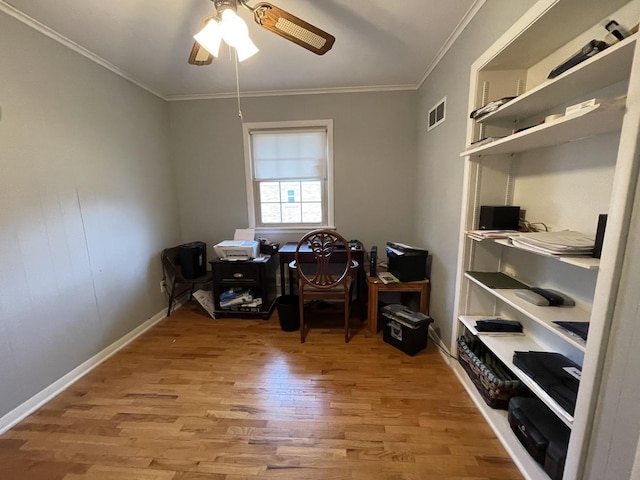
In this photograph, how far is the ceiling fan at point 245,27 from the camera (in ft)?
4.09

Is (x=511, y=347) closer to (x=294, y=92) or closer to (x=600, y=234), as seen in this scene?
(x=600, y=234)

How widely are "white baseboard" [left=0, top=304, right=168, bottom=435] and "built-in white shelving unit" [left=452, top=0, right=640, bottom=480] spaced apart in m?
2.71

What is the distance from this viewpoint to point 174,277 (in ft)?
9.28

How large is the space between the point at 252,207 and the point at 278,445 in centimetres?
229

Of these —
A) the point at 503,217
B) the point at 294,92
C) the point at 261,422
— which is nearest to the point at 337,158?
the point at 294,92

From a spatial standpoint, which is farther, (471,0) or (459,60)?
(459,60)

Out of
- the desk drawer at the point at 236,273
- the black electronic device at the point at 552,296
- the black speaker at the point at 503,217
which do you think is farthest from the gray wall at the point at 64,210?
the black electronic device at the point at 552,296

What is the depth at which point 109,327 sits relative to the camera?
213 centimetres

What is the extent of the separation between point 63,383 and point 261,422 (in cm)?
146

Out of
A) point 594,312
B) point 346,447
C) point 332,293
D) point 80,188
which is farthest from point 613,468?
point 80,188

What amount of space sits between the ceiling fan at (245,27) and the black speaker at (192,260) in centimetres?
193

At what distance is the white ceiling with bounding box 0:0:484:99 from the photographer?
59.7 inches

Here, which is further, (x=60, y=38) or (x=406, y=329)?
(x=406, y=329)

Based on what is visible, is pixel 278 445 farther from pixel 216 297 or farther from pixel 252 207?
pixel 252 207
